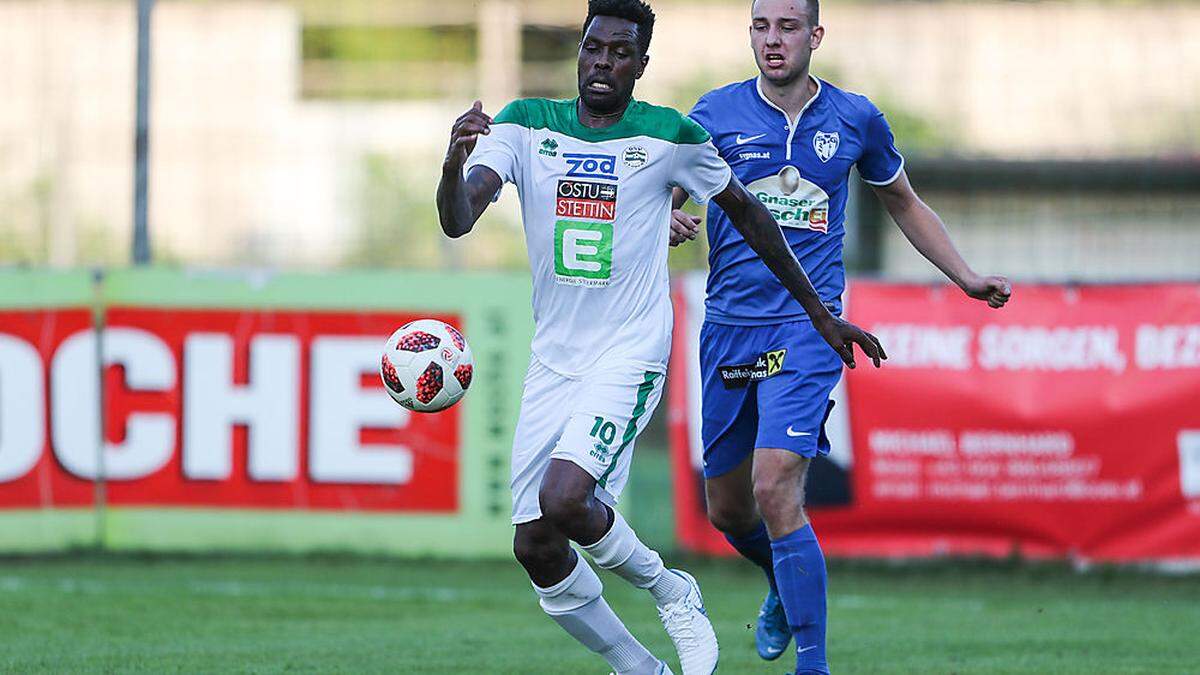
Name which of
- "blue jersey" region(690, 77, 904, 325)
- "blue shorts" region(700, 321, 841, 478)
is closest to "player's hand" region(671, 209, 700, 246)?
"blue jersey" region(690, 77, 904, 325)

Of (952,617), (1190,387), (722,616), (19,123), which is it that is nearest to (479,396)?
(722,616)

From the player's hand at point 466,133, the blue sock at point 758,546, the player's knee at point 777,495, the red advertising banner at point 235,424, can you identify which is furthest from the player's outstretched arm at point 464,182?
the red advertising banner at point 235,424

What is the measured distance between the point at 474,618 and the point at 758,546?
7.52 ft

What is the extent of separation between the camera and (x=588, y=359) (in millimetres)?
6434

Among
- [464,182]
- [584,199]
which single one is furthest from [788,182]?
[464,182]

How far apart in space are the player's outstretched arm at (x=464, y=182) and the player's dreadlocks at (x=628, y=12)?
0.62m

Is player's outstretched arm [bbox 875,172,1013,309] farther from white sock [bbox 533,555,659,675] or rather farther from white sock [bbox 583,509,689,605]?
white sock [bbox 533,555,659,675]

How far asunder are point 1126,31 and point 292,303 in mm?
9791

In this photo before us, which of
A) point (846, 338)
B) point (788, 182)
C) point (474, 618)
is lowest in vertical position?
point (474, 618)

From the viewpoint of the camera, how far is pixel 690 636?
6578 mm

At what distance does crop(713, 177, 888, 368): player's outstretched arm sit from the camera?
261 inches

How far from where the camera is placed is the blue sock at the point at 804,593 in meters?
6.66

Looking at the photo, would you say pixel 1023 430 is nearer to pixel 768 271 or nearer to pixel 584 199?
pixel 768 271

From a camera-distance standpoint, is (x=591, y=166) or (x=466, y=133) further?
(x=591, y=166)
